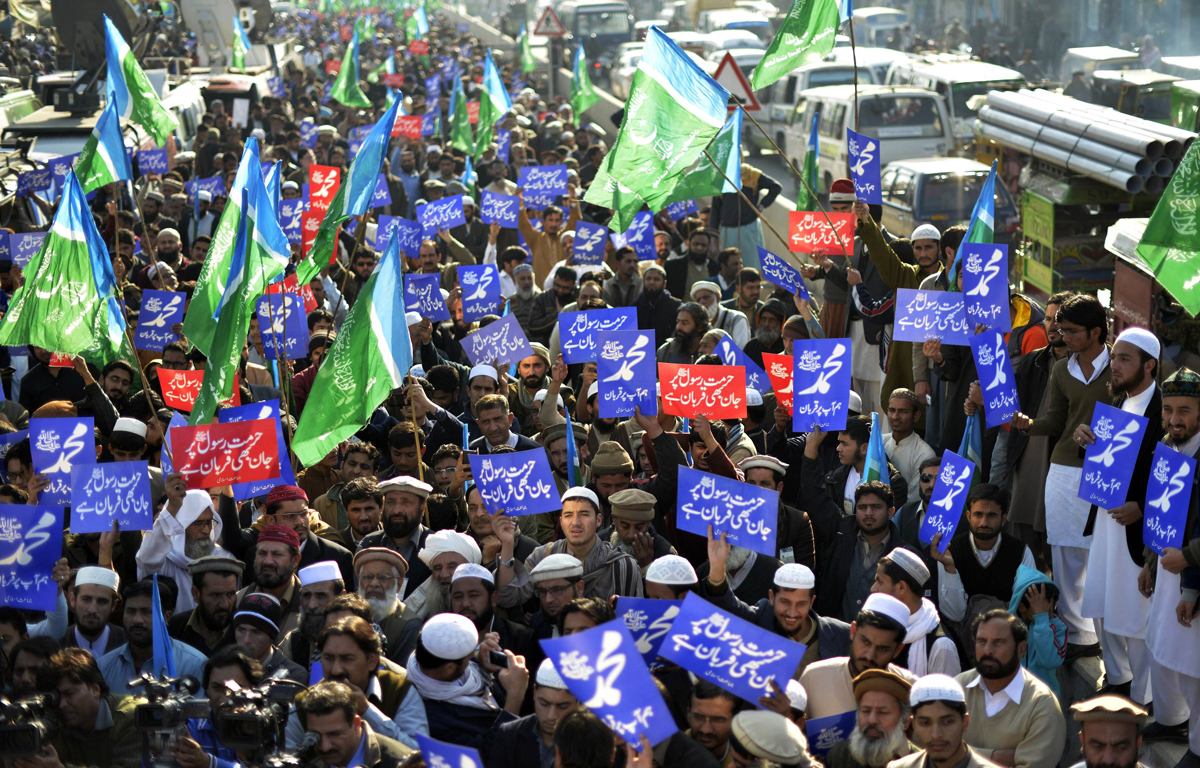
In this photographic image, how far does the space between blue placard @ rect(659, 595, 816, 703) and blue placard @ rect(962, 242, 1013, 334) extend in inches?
130

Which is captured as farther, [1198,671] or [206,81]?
[206,81]

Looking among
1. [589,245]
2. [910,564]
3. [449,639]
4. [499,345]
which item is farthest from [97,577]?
[589,245]

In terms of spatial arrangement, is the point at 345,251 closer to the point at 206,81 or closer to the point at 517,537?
the point at 517,537

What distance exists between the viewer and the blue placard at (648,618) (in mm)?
5195

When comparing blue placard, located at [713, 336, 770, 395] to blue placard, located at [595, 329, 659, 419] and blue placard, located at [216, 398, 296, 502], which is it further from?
blue placard, located at [216, 398, 296, 502]

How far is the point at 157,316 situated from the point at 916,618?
6.05 meters

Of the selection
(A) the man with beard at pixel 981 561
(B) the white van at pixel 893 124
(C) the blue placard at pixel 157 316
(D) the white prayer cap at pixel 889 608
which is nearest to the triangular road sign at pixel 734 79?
(B) the white van at pixel 893 124

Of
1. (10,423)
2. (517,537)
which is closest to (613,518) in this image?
(517,537)

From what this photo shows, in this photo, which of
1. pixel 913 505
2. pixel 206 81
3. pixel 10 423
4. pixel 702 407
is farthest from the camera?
pixel 206 81

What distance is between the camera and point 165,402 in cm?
824

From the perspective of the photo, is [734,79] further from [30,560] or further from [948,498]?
[30,560]

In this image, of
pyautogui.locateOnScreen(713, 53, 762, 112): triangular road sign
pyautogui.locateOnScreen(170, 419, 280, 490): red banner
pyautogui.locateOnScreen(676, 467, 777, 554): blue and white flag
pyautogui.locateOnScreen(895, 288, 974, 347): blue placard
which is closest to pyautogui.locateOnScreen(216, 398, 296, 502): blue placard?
pyautogui.locateOnScreen(170, 419, 280, 490): red banner

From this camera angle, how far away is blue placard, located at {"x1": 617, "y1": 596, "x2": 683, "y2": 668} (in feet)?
17.0

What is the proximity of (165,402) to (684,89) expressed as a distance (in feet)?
11.6
